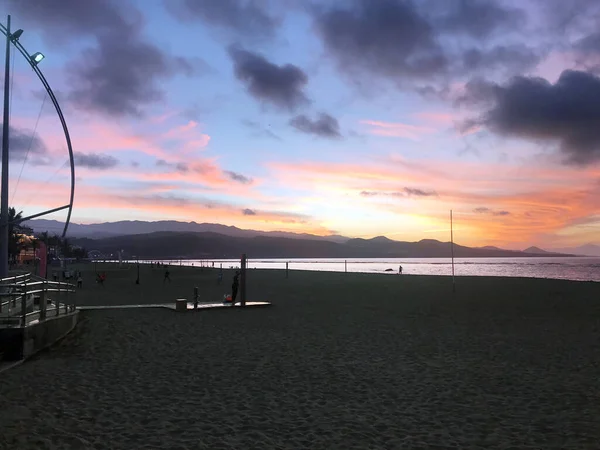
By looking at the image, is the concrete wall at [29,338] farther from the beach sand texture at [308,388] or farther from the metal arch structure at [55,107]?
the metal arch structure at [55,107]

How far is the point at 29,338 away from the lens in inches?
484

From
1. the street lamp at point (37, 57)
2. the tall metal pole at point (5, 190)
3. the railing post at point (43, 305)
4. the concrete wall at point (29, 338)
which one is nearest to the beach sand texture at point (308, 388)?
the concrete wall at point (29, 338)

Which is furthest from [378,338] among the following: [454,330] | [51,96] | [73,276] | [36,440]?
[73,276]

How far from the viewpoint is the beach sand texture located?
6.80 metres

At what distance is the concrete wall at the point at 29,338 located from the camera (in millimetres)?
11711

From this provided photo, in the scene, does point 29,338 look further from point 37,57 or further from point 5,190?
point 37,57

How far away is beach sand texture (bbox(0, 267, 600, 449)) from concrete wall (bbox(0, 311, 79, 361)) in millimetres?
412

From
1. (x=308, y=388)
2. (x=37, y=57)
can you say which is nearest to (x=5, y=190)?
(x=37, y=57)

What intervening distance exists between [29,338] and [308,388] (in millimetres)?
7279

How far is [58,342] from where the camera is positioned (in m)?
14.4

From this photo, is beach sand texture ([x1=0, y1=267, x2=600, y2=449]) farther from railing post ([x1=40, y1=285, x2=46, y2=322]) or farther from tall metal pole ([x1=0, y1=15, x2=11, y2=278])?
tall metal pole ([x1=0, y1=15, x2=11, y2=278])

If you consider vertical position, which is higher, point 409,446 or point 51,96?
point 51,96

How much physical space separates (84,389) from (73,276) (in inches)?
2214

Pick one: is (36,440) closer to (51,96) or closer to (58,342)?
(58,342)
